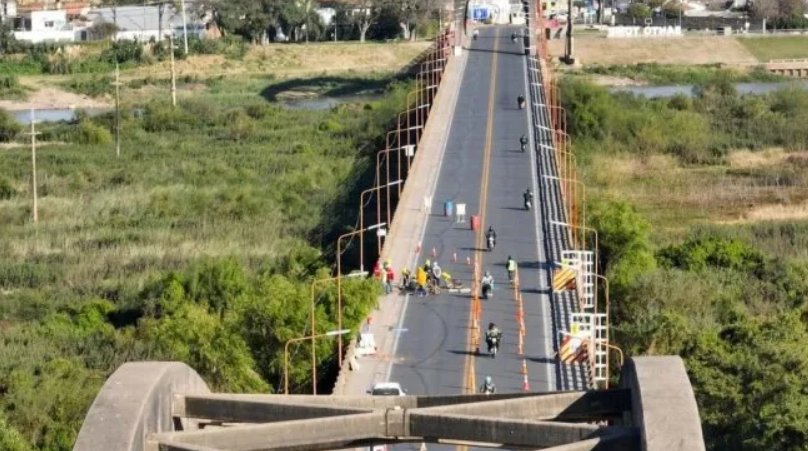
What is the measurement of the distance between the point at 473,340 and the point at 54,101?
8935 cm

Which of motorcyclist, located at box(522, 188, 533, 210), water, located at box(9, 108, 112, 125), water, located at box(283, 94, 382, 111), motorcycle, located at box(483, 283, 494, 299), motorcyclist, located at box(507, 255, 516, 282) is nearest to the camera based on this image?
motorcycle, located at box(483, 283, 494, 299)

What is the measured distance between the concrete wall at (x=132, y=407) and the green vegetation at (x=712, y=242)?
16637 millimetres

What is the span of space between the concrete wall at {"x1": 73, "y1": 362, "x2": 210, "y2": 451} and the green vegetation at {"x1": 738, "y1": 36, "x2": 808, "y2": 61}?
13384 centimetres

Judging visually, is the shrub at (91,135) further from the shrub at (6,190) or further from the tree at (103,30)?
the tree at (103,30)

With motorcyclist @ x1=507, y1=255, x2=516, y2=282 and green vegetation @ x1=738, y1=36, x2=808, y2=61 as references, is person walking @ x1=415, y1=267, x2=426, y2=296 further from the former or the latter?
green vegetation @ x1=738, y1=36, x2=808, y2=61

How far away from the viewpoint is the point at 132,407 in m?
7.90

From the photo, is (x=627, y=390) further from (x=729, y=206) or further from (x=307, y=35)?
(x=307, y=35)

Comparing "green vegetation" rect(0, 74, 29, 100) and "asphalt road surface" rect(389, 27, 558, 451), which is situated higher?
"asphalt road surface" rect(389, 27, 558, 451)

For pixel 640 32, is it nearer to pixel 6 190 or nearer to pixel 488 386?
pixel 6 190

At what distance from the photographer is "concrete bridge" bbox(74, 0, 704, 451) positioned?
318 inches

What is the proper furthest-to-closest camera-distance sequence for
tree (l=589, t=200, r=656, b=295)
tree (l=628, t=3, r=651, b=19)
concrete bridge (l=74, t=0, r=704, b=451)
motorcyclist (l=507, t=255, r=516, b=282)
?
1. tree (l=628, t=3, r=651, b=19)
2. tree (l=589, t=200, r=656, b=295)
3. motorcyclist (l=507, t=255, r=516, b=282)
4. concrete bridge (l=74, t=0, r=704, b=451)

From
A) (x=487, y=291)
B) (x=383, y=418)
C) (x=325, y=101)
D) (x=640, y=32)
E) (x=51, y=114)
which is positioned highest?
(x=383, y=418)

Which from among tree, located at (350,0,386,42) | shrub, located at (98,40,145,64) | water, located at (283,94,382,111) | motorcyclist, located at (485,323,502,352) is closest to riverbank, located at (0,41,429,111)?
water, located at (283,94,382,111)

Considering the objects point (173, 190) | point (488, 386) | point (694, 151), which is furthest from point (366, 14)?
point (488, 386)
